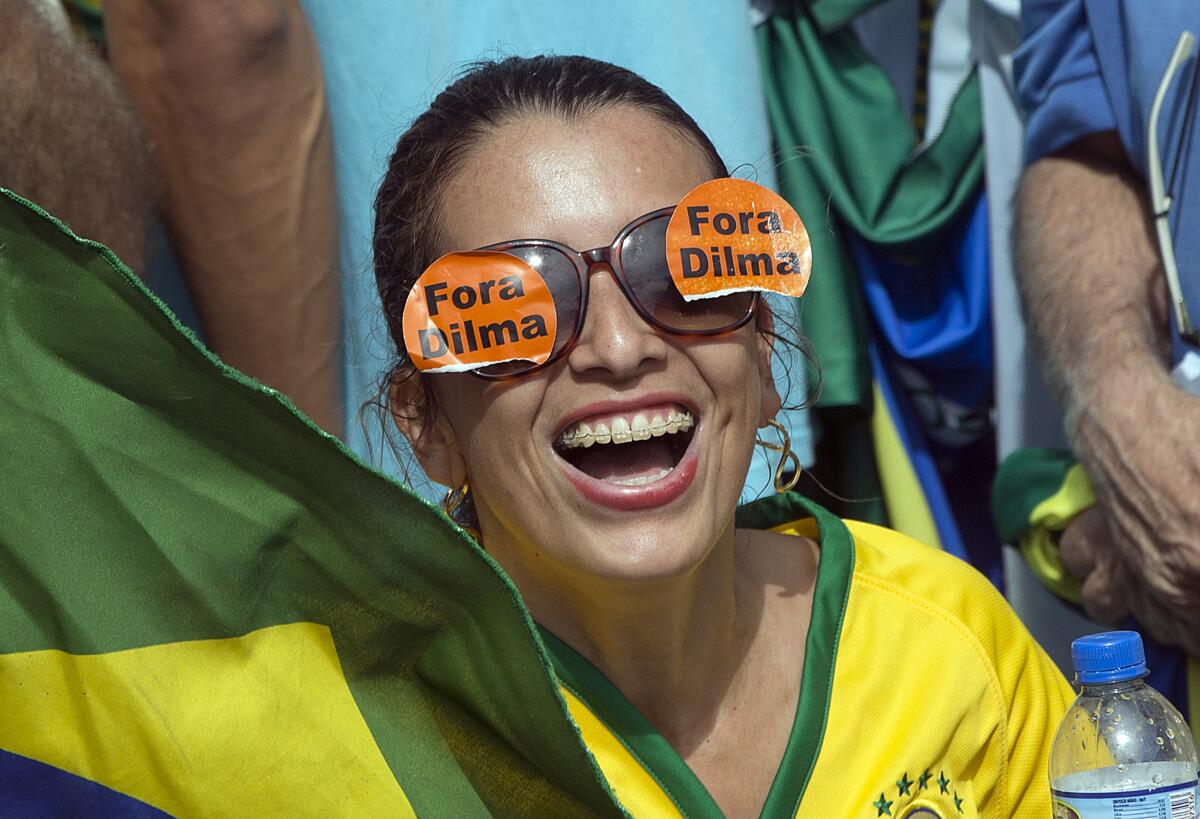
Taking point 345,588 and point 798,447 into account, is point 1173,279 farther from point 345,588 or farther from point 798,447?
point 345,588

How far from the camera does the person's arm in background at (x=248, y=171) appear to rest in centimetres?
236

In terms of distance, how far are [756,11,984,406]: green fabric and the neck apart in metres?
0.91

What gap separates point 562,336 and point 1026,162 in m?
1.52

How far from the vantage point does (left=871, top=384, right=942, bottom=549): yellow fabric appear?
289 cm

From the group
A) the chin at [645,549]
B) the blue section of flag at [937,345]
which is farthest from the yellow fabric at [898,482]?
the chin at [645,549]

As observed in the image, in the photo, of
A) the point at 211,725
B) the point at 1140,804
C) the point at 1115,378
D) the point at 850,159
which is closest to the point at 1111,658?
the point at 1140,804

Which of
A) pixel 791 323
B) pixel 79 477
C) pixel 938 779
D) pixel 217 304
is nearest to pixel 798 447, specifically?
pixel 791 323

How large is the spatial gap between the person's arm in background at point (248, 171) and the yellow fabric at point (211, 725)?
1.16m

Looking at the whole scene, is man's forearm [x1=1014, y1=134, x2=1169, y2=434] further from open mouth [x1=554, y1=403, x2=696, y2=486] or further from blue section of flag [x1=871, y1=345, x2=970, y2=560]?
open mouth [x1=554, y1=403, x2=696, y2=486]

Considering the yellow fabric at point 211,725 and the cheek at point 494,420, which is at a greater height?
the cheek at point 494,420

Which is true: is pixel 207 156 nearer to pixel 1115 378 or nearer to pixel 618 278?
pixel 618 278

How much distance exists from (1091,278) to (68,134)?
1.76 m

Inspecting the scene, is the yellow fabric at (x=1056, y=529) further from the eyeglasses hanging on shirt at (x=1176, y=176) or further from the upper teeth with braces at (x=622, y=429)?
the upper teeth with braces at (x=622, y=429)

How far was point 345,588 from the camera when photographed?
1422 mm
